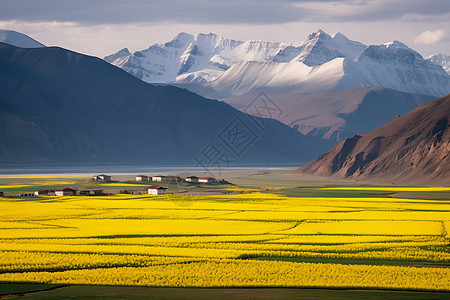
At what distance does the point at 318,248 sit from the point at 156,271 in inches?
547

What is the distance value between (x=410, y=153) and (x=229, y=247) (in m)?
128

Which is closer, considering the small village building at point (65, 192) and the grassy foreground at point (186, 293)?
the grassy foreground at point (186, 293)

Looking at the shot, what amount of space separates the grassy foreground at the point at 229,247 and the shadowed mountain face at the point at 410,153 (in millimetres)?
72889

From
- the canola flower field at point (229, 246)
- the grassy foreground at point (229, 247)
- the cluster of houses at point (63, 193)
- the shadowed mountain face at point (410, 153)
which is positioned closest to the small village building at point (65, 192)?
the cluster of houses at point (63, 193)

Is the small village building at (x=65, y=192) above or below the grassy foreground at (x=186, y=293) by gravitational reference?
below

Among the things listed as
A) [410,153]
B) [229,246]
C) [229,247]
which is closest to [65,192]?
[229,246]

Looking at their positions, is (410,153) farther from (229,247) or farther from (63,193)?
(229,247)

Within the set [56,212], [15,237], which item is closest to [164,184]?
[56,212]

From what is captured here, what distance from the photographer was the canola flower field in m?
42.0

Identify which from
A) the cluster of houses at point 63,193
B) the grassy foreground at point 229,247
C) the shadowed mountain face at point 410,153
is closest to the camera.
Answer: the grassy foreground at point 229,247

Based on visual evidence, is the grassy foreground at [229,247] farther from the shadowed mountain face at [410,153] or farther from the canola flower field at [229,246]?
the shadowed mountain face at [410,153]

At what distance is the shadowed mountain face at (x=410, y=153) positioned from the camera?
162 m

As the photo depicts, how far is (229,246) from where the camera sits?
176 feet

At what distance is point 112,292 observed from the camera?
38.7m
